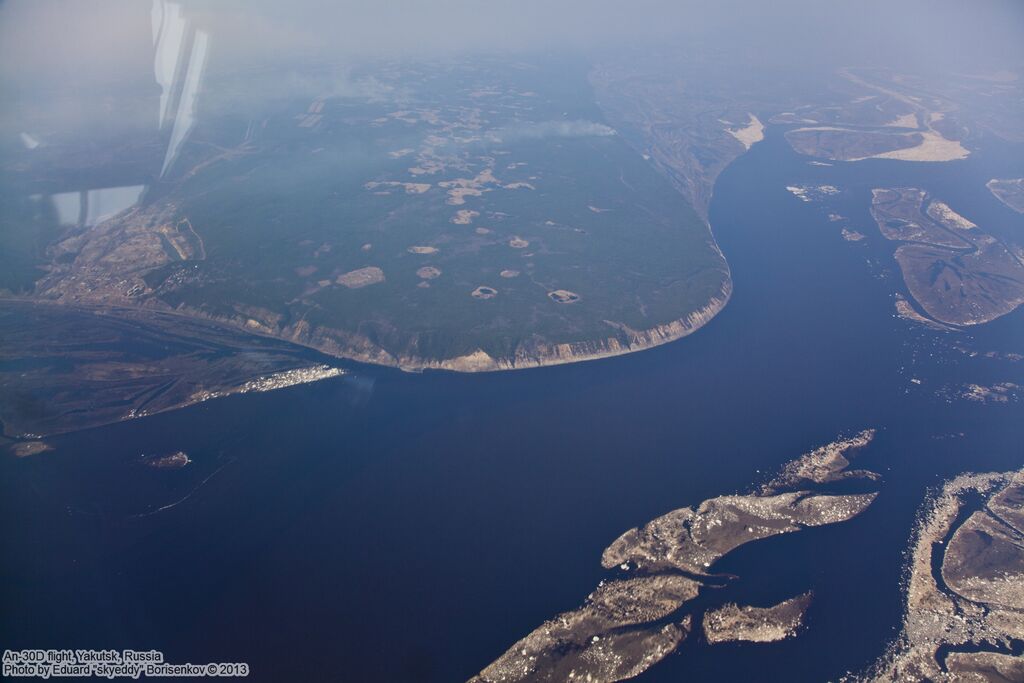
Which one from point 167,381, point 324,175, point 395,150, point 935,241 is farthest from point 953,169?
point 167,381

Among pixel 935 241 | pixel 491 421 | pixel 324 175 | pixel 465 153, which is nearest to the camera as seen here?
pixel 491 421

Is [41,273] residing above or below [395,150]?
below

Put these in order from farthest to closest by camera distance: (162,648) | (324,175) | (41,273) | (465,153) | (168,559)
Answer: (465,153) → (324,175) → (41,273) → (168,559) → (162,648)

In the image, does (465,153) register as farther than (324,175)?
Yes

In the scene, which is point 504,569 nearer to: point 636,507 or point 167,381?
point 636,507

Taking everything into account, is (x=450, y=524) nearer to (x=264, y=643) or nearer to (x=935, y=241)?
(x=264, y=643)

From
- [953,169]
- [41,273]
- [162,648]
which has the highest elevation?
[953,169]
